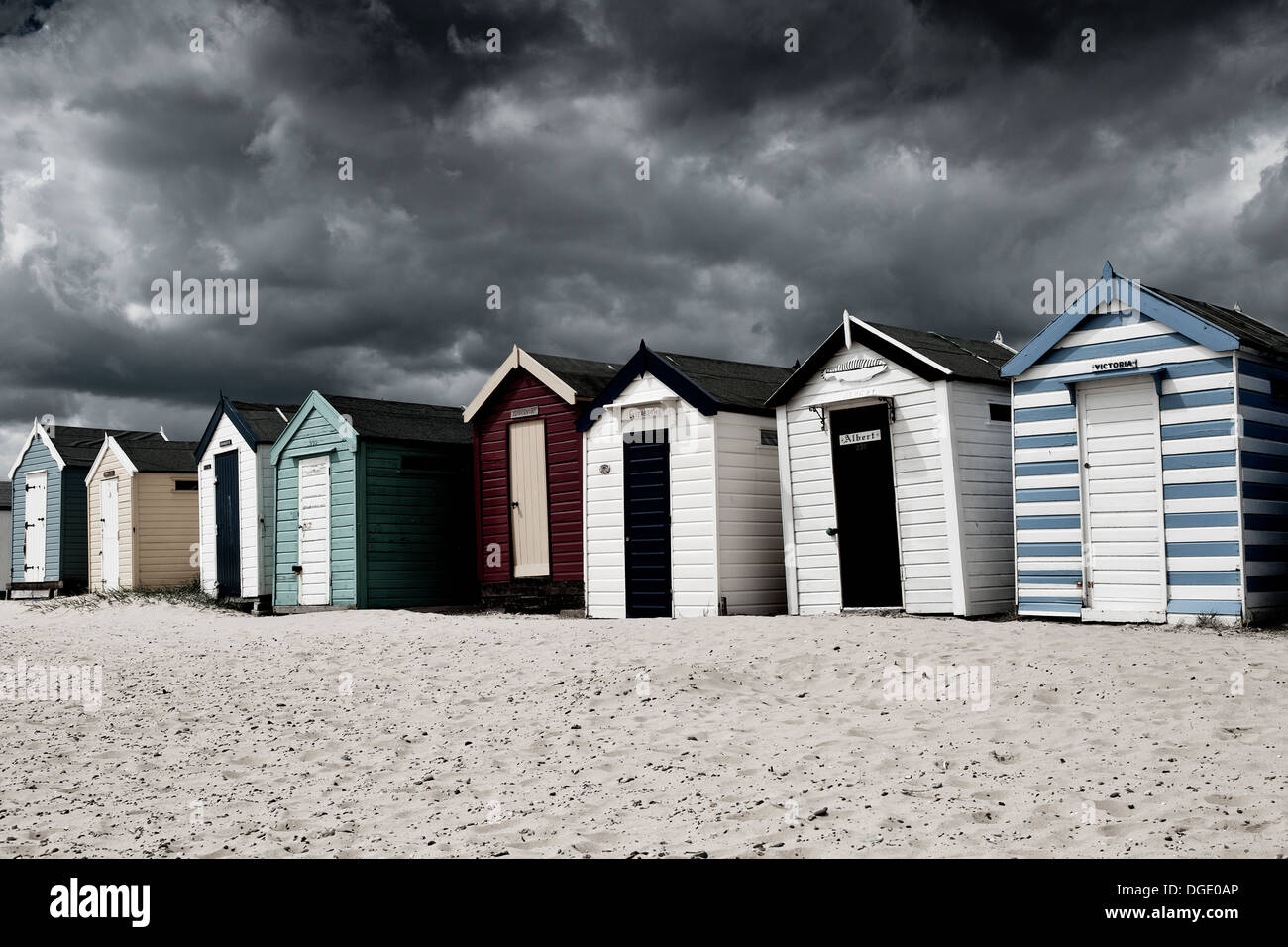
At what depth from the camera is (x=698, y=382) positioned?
16.8 metres

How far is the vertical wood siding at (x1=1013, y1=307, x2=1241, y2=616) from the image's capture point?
1234 centimetres

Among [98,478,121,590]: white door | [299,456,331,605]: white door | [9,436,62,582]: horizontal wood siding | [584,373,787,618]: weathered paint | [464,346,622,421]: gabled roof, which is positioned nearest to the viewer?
[584,373,787,618]: weathered paint

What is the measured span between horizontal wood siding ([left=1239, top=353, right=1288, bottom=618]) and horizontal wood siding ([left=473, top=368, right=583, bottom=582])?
9835mm

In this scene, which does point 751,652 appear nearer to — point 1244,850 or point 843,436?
point 843,436

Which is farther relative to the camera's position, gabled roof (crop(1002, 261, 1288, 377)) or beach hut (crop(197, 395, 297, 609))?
beach hut (crop(197, 395, 297, 609))

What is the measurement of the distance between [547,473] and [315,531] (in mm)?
5171

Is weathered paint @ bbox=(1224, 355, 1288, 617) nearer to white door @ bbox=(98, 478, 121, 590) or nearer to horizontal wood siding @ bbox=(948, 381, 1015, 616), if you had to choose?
horizontal wood siding @ bbox=(948, 381, 1015, 616)

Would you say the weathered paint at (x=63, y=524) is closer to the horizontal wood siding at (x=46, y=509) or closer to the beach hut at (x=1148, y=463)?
the horizontal wood siding at (x=46, y=509)

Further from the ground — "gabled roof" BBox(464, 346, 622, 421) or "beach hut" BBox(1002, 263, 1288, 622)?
"gabled roof" BBox(464, 346, 622, 421)

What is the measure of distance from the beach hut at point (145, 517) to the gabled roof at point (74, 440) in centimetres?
142

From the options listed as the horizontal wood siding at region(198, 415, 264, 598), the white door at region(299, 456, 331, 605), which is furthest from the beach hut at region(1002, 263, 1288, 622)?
the horizontal wood siding at region(198, 415, 264, 598)

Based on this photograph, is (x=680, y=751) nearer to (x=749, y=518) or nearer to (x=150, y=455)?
(x=749, y=518)

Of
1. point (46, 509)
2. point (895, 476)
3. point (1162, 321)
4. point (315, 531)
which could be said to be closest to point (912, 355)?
point (895, 476)

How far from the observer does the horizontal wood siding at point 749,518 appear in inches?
642
